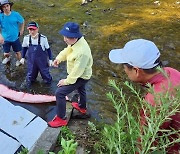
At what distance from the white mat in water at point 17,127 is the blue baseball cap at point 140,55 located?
8.56 feet

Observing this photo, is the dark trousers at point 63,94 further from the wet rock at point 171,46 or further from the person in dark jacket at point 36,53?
the wet rock at point 171,46

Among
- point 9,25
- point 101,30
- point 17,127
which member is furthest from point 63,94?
point 101,30

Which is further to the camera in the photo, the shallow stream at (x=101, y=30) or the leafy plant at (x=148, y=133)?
the shallow stream at (x=101, y=30)

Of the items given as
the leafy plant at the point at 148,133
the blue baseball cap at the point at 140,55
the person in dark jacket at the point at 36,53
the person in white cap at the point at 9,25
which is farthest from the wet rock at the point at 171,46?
the leafy plant at the point at 148,133

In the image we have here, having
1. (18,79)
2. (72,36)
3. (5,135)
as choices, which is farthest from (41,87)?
(72,36)

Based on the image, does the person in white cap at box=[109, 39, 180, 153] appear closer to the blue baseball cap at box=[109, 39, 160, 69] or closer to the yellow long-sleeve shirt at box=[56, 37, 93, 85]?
the blue baseball cap at box=[109, 39, 160, 69]

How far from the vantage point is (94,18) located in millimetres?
9984

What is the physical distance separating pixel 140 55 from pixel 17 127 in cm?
317

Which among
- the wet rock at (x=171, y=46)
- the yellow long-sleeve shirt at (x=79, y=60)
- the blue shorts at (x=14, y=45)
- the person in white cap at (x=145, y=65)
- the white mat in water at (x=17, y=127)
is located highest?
the person in white cap at (x=145, y=65)

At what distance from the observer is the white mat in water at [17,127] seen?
16.2 ft

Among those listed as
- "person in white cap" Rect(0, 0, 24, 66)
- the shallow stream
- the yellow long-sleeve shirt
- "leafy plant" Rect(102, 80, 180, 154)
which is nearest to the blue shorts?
"person in white cap" Rect(0, 0, 24, 66)

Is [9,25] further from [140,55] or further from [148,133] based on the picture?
[148,133]

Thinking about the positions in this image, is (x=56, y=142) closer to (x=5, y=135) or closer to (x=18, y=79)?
(x=5, y=135)

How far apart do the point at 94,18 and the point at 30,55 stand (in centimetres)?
416
